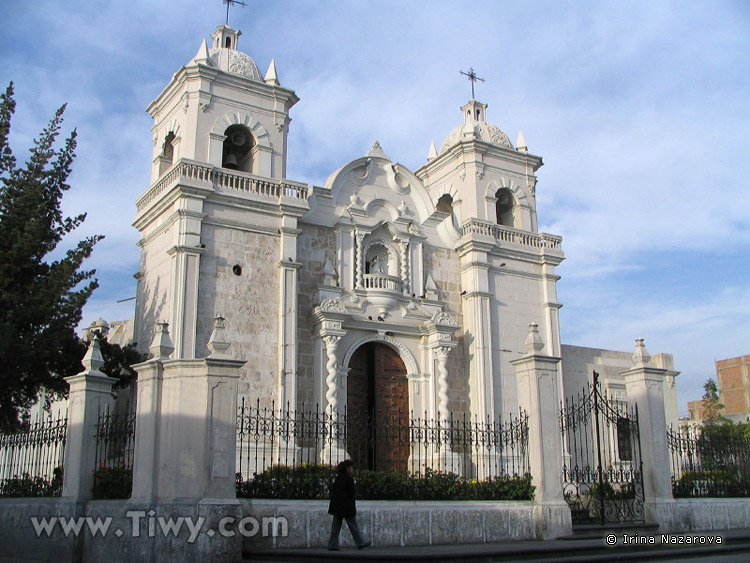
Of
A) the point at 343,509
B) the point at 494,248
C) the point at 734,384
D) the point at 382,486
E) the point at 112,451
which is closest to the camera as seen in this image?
the point at 343,509

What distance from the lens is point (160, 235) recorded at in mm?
21094

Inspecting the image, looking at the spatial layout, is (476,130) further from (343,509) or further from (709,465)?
(343,509)

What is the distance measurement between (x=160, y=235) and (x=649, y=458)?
13.3 m

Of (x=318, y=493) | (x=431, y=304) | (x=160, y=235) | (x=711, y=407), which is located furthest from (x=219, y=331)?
(x=711, y=407)

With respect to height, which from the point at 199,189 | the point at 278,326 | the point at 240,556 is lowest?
the point at 240,556

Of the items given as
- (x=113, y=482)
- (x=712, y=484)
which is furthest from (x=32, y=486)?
(x=712, y=484)

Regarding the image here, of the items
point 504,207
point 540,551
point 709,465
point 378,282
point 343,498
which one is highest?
point 504,207

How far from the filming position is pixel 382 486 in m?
13.6

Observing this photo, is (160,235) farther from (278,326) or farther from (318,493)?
(318,493)

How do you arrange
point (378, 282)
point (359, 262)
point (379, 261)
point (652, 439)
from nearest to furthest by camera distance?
point (652, 439), point (378, 282), point (359, 262), point (379, 261)

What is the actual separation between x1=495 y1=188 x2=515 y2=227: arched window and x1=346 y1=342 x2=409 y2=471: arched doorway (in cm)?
767

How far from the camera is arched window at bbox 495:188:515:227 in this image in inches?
1070

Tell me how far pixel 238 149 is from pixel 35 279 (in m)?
7.55

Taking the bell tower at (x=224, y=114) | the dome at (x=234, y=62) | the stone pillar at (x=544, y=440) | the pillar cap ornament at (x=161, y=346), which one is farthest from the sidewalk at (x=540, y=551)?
the dome at (x=234, y=62)
